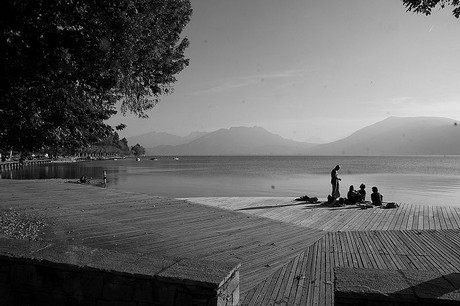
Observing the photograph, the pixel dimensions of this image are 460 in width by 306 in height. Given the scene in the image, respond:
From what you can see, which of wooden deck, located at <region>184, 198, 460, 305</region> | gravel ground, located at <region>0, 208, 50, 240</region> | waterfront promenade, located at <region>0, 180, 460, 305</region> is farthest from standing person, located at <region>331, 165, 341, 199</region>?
gravel ground, located at <region>0, 208, 50, 240</region>

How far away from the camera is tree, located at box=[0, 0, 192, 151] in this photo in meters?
6.88

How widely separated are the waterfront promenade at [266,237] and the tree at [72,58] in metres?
2.90

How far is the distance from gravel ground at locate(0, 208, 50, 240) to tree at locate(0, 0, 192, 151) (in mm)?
2044

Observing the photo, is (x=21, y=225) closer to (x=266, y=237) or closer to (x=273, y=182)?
(x=266, y=237)

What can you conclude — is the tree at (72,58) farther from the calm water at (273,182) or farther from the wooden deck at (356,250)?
the calm water at (273,182)

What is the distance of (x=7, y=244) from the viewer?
4.32m

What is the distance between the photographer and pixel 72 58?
741cm

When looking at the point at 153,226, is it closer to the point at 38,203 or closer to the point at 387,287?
the point at 38,203

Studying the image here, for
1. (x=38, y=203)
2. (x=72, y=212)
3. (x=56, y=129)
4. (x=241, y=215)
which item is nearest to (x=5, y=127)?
(x=56, y=129)

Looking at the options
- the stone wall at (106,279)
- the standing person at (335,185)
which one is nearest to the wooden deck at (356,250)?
the stone wall at (106,279)

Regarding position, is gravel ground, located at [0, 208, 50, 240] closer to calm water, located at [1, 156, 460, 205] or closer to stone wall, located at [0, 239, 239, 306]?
stone wall, located at [0, 239, 239, 306]

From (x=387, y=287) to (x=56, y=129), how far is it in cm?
869

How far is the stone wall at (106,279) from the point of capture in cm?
330

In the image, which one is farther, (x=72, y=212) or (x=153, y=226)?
(x=72, y=212)
